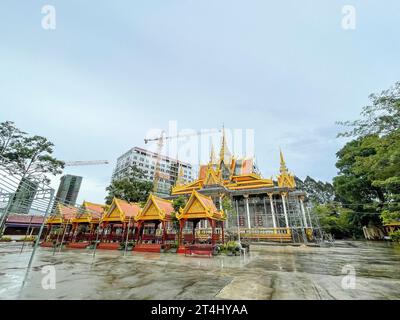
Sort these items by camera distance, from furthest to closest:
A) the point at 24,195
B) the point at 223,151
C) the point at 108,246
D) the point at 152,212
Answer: the point at 223,151, the point at 108,246, the point at 152,212, the point at 24,195

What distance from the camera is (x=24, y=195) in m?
9.43

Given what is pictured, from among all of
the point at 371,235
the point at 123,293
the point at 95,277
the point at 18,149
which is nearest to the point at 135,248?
the point at 95,277

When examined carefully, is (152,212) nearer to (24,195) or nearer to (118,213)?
(118,213)

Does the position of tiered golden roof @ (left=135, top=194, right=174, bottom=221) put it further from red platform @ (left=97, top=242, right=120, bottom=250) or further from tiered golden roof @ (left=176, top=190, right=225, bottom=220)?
red platform @ (left=97, top=242, right=120, bottom=250)

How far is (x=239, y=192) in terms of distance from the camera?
90.9ft

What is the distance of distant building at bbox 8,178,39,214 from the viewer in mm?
7522

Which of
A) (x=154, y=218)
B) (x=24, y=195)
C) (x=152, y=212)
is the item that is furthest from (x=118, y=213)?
(x=24, y=195)

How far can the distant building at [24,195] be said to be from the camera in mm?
7522

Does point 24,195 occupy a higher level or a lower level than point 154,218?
A: higher

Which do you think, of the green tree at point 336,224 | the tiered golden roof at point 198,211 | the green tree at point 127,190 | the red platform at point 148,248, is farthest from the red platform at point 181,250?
the green tree at point 336,224

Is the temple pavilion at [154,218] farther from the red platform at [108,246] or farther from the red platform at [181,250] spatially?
the red platform at [108,246]

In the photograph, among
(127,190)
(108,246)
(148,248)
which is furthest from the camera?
(127,190)

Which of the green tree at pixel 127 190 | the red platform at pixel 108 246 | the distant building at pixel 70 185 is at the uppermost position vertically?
the distant building at pixel 70 185

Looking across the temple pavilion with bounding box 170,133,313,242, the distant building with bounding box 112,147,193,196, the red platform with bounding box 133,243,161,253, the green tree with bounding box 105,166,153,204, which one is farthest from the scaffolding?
the distant building with bounding box 112,147,193,196
